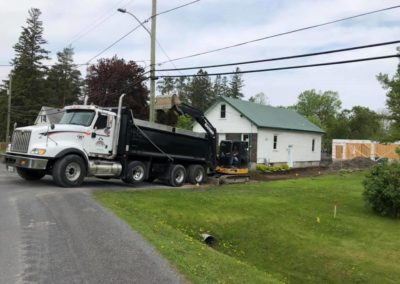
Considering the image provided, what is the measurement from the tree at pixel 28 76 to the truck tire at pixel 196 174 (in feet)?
165

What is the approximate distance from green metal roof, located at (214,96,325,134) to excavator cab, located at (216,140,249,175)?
966 centimetres

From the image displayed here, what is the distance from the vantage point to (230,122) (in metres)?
37.9

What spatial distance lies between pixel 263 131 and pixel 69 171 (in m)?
22.1

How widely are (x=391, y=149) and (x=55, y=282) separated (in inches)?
1936

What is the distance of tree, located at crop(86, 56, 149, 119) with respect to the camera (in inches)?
1598

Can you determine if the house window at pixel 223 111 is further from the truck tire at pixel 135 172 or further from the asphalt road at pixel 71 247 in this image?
the asphalt road at pixel 71 247

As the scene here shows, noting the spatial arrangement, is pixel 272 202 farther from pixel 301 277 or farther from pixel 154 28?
pixel 154 28

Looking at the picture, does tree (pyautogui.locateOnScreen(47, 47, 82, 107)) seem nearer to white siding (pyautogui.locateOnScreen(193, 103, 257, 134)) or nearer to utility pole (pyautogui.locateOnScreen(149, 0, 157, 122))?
white siding (pyautogui.locateOnScreen(193, 103, 257, 134))

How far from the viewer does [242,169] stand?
26156 mm

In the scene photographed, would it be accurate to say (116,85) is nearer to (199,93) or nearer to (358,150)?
(358,150)

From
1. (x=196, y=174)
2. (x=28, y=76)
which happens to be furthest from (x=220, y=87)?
(x=196, y=174)

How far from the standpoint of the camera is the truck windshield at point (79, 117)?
1788 centimetres

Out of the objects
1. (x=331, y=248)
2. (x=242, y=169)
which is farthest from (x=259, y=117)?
(x=331, y=248)

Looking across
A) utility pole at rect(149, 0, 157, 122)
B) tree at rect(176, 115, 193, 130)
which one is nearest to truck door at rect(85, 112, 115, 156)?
utility pole at rect(149, 0, 157, 122)
